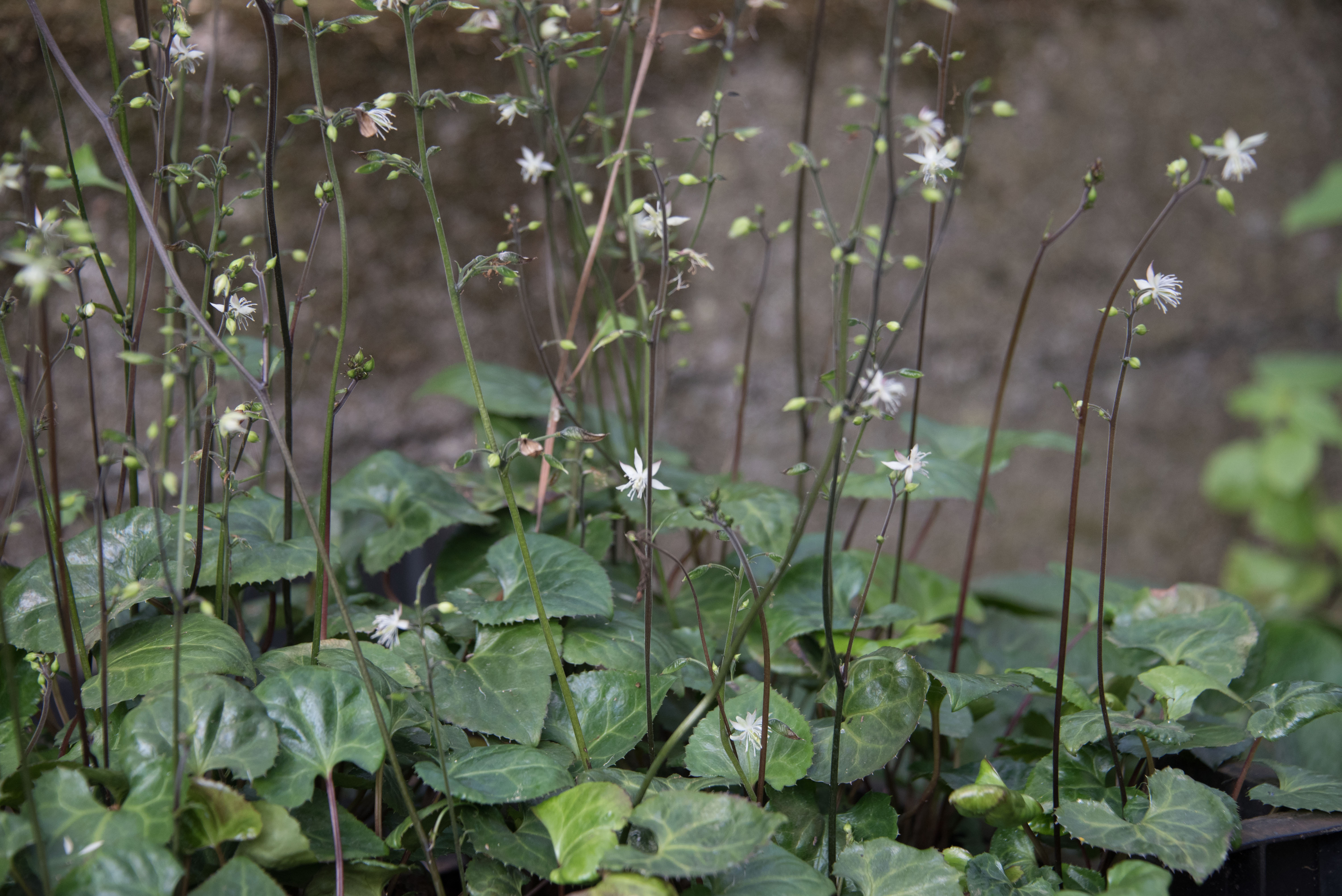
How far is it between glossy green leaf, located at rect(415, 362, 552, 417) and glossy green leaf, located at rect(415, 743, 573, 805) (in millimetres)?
534

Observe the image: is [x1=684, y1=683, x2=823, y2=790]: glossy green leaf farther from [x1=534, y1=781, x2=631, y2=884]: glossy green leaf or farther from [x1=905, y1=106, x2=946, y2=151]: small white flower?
[x1=905, y1=106, x2=946, y2=151]: small white flower

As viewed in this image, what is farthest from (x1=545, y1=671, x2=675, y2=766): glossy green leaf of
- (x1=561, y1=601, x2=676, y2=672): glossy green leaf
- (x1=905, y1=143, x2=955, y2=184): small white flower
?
(x1=905, y1=143, x2=955, y2=184): small white flower

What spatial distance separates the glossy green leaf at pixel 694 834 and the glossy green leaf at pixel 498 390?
0.63 metres

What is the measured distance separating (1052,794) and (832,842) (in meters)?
0.21

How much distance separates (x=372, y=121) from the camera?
2.14 ft

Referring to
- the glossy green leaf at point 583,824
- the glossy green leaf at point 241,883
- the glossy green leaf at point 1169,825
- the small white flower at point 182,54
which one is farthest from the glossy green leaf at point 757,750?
the small white flower at point 182,54

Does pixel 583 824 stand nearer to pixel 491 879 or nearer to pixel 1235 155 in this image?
pixel 491 879

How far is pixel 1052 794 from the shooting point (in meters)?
0.75

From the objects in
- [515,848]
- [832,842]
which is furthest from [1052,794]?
[515,848]

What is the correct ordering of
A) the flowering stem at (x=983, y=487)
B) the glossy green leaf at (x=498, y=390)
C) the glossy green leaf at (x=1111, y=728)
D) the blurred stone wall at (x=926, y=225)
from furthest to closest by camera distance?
1. the blurred stone wall at (x=926, y=225)
2. the glossy green leaf at (x=498, y=390)
3. the flowering stem at (x=983, y=487)
4. the glossy green leaf at (x=1111, y=728)

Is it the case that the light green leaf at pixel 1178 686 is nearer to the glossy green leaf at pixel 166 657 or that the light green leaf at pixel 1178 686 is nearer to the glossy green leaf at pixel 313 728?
the glossy green leaf at pixel 313 728

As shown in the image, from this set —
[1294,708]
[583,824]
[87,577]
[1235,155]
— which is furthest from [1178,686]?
[87,577]

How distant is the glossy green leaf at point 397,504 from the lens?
985mm

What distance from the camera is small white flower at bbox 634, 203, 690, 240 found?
708mm
